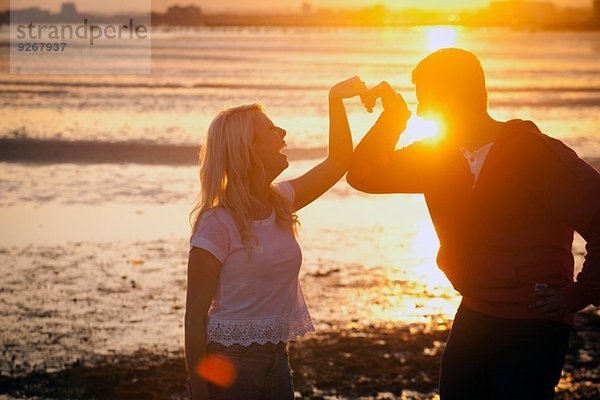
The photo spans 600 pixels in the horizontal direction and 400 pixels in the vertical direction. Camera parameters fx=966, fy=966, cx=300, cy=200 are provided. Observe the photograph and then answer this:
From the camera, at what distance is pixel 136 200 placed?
15.0 meters

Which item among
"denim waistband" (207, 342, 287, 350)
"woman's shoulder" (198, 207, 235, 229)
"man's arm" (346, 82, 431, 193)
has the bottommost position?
"denim waistband" (207, 342, 287, 350)

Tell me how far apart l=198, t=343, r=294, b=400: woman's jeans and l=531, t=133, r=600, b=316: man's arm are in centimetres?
108

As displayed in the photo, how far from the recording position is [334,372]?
787 centimetres

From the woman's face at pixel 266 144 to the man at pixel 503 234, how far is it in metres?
0.70

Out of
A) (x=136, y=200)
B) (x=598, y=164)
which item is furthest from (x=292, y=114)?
(x=136, y=200)

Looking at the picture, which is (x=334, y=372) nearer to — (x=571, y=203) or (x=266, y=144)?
(x=266, y=144)

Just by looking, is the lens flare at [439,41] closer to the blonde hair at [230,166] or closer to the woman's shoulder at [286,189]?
the woman's shoulder at [286,189]

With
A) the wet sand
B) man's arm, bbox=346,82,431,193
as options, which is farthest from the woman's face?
the wet sand

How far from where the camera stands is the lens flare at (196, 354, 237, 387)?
384 centimetres

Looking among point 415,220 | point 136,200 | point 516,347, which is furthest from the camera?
point 136,200

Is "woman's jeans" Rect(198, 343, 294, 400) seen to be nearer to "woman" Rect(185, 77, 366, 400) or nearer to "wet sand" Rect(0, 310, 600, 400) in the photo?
"woman" Rect(185, 77, 366, 400)

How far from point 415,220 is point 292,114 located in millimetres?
13900

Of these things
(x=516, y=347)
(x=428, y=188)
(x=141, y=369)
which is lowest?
(x=141, y=369)

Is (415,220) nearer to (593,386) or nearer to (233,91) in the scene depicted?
(593,386)
